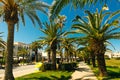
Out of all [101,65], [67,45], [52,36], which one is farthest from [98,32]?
[67,45]

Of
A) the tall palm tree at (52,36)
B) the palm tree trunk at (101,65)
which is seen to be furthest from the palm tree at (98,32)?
the tall palm tree at (52,36)

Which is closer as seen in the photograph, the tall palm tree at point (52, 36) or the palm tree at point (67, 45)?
the palm tree at point (67, 45)

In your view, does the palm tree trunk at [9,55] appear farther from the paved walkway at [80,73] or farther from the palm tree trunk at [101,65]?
the palm tree trunk at [101,65]

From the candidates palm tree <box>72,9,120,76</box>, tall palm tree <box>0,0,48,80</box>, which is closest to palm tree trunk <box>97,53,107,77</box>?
palm tree <box>72,9,120,76</box>

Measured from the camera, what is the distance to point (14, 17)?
62.3 ft

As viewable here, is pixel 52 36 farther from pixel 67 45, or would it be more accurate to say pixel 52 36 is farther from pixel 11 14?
pixel 11 14

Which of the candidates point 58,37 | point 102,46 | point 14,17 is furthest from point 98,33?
point 58,37

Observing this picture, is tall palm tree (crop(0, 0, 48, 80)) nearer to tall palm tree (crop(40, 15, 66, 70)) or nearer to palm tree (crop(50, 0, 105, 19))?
palm tree (crop(50, 0, 105, 19))

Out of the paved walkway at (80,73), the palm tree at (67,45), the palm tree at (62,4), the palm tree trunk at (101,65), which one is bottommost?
the paved walkway at (80,73)

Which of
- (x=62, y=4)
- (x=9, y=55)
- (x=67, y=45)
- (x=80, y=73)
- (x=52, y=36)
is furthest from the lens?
(x=67, y=45)

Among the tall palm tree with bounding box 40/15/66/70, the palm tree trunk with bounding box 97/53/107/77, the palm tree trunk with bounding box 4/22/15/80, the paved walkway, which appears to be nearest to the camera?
the palm tree trunk with bounding box 4/22/15/80

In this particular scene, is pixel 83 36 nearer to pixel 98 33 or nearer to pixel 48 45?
pixel 98 33

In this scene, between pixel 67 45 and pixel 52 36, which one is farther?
pixel 67 45

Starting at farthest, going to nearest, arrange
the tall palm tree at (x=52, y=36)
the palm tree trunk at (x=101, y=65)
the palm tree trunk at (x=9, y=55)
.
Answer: the tall palm tree at (x=52, y=36)
the palm tree trunk at (x=101, y=65)
the palm tree trunk at (x=9, y=55)
